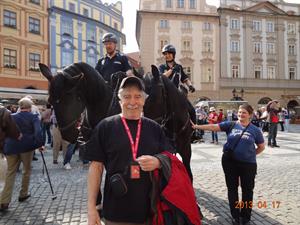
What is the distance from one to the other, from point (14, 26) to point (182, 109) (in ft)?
96.7

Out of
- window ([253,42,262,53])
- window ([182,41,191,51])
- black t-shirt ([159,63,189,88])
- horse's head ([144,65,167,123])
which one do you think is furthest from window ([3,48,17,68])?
window ([253,42,262,53])

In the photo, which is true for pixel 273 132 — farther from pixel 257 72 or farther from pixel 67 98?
pixel 257 72

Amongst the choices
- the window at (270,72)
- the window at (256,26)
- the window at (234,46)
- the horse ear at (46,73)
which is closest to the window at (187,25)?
the window at (234,46)

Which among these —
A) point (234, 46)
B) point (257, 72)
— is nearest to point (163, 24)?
point (234, 46)

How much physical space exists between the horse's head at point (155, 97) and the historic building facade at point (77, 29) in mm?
30349

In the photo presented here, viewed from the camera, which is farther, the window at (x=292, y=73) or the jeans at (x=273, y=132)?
the window at (x=292, y=73)

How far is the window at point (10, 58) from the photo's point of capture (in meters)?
28.3

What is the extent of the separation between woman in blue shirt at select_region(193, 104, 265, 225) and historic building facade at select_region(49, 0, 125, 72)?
1216 inches

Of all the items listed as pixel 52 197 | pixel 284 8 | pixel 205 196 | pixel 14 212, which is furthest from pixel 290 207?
pixel 284 8

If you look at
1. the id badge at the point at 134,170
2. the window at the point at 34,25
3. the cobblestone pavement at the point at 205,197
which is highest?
the window at the point at 34,25

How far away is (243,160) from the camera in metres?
4.07

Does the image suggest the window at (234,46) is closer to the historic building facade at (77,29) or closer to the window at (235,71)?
the window at (235,71)

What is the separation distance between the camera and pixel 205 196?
5.36m

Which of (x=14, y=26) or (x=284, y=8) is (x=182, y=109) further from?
(x=284, y=8)
